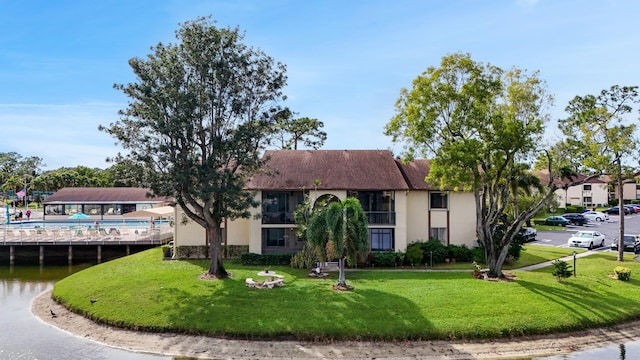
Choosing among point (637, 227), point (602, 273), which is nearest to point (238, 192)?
point (602, 273)

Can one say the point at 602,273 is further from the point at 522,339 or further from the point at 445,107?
the point at 445,107

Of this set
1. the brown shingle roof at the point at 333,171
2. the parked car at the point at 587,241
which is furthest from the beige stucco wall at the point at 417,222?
the parked car at the point at 587,241

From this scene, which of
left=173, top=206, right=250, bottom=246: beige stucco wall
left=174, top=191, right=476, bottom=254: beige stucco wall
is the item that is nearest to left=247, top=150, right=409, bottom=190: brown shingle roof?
left=174, top=191, right=476, bottom=254: beige stucco wall

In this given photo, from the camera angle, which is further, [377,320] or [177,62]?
[177,62]

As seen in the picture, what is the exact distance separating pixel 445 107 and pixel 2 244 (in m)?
38.0

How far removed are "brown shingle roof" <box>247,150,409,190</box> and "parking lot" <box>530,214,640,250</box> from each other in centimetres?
1819

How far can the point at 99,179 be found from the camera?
93.6 metres

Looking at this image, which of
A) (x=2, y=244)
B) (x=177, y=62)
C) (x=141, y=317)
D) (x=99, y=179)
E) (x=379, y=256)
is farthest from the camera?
(x=99, y=179)

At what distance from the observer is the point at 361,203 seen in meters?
32.6

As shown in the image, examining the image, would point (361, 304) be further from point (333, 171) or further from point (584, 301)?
point (333, 171)

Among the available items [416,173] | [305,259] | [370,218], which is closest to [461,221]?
[416,173]

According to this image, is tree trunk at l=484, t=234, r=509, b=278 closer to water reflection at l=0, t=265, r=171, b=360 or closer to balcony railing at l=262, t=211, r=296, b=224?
balcony railing at l=262, t=211, r=296, b=224

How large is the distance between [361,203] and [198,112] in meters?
13.8

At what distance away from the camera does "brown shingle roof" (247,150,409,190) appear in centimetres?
3203
